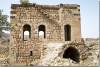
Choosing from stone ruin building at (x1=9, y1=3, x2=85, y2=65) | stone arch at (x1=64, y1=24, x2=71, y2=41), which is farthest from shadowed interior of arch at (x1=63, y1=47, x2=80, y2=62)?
stone arch at (x1=64, y1=24, x2=71, y2=41)

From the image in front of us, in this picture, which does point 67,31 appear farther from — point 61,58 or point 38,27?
point 61,58

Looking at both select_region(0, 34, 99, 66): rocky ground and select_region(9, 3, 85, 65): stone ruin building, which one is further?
select_region(9, 3, 85, 65): stone ruin building

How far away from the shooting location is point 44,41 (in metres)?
28.1

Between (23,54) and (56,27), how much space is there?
4.20 meters

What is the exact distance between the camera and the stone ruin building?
1087 inches

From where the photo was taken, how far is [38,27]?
28266 millimetres

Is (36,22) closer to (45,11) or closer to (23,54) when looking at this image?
(45,11)

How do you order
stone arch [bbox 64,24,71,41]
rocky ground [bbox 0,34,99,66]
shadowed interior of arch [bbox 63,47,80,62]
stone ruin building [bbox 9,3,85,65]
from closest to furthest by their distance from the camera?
rocky ground [bbox 0,34,99,66]
shadowed interior of arch [bbox 63,47,80,62]
stone ruin building [bbox 9,3,85,65]
stone arch [bbox 64,24,71,41]

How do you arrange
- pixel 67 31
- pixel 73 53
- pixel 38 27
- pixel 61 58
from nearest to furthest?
pixel 61 58, pixel 73 53, pixel 38 27, pixel 67 31

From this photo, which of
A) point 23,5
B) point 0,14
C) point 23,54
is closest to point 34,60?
point 23,54

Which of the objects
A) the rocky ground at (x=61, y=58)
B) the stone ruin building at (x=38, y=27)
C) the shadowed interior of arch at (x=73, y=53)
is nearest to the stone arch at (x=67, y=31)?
the stone ruin building at (x=38, y=27)

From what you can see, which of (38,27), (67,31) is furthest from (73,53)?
(38,27)

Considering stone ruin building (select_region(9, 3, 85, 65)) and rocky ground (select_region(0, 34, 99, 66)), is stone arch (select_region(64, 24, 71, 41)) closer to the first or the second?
stone ruin building (select_region(9, 3, 85, 65))

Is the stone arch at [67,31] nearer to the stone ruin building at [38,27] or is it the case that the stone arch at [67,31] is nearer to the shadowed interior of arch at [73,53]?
the stone ruin building at [38,27]
